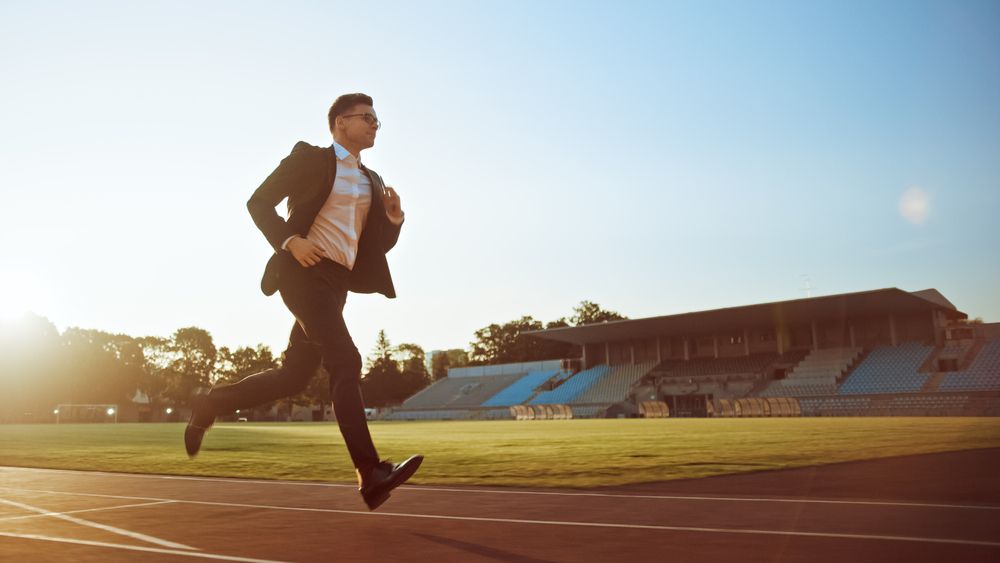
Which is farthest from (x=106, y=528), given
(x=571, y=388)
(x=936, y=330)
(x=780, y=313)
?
(x=571, y=388)

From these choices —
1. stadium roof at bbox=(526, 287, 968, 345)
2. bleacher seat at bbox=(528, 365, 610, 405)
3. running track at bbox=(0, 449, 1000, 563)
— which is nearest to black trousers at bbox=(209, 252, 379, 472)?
running track at bbox=(0, 449, 1000, 563)

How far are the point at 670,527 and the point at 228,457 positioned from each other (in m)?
7.97

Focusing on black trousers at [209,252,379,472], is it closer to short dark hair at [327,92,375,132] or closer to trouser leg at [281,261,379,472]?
trouser leg at [281,261,379,472]

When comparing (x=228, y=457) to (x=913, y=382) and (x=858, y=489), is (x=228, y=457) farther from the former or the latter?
(x=913, y=382)

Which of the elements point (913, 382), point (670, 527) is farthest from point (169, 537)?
point (913, 382)

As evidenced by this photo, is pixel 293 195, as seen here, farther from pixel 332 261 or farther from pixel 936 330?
pixel 936 330

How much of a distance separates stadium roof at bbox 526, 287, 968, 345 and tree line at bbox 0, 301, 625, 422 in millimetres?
22721

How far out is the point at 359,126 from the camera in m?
3.92

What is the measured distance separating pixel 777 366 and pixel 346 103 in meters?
49.7

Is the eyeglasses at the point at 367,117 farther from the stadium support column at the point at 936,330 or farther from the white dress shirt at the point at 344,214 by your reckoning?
the stadium support column at the point at 936,330

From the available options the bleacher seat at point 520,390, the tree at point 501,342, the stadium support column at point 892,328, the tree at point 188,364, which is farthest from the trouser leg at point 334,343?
the tree at point 501,342

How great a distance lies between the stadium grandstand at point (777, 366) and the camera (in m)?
38.4

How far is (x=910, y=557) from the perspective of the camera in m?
2.51

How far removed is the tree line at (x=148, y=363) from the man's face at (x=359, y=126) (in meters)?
39.4
